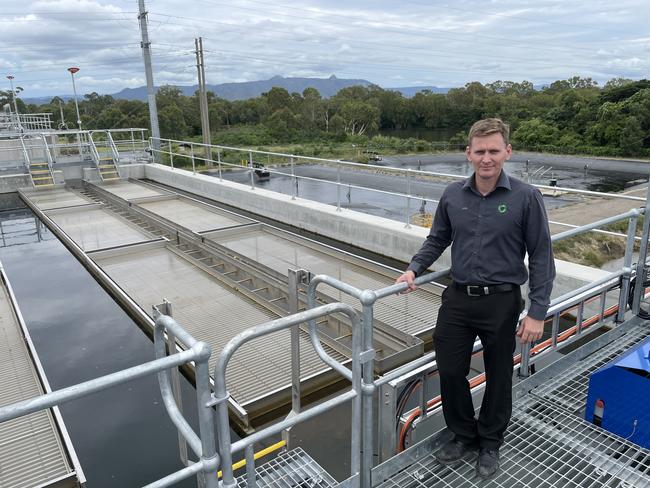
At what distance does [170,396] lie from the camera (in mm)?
2074

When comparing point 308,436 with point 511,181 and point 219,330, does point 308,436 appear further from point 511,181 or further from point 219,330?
point 511,181

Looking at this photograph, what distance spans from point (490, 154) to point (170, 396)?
5.62ft

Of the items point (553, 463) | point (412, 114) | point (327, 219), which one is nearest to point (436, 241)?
point (553, 463)

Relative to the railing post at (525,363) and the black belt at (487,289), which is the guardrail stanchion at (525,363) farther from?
the black belt at (487,289)

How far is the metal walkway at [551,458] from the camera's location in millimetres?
2549

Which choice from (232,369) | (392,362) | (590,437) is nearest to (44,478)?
(232,369)

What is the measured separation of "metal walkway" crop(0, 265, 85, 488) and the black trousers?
2563mm

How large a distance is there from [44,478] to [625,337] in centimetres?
436

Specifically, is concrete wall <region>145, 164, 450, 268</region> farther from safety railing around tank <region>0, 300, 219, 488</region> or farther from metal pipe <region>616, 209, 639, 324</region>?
safety railing around tank <region>0, 300, 219, 488</region>

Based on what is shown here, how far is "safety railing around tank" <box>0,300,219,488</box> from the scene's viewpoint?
1480 millimetres

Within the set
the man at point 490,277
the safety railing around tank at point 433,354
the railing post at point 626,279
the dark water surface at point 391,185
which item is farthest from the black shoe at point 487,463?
the dark water surface at point 391,185

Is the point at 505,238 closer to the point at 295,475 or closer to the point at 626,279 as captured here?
the point at 295,475

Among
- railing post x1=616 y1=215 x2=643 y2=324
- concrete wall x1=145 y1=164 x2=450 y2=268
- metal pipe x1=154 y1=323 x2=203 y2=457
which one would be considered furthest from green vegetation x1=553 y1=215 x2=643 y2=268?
metal pipe x1=154 y1=323 x2=203 y2=457

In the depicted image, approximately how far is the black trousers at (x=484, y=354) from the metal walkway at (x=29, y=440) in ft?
8.41
